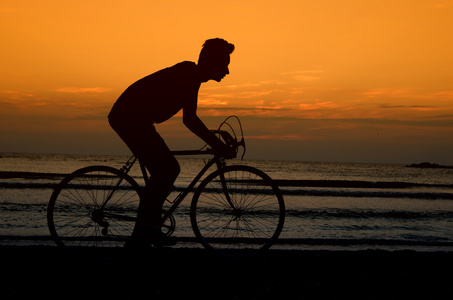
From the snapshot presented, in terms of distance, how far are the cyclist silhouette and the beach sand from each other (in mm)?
922

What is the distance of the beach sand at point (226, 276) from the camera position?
3816 millimetres

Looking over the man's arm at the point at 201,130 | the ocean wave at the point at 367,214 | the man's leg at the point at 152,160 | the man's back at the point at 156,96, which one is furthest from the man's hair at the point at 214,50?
the ocean wave at the point at 367,214

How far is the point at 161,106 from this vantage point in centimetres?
465

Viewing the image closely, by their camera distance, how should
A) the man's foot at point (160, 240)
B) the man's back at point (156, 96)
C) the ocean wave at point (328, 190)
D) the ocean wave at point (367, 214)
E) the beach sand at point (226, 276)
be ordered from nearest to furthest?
the beach sand at point (226, 276), the man's back at point (156, 96), the man's foot at point (160, 240), the ocean wave at point (367, 214), the ocean wave at point (328, 190)

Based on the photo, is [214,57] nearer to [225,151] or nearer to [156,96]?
[156,96]

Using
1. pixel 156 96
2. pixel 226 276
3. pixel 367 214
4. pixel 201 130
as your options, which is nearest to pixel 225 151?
pixel 201 130

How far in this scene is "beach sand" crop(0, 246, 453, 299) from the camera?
382 cm

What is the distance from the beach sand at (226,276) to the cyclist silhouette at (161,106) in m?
0.92

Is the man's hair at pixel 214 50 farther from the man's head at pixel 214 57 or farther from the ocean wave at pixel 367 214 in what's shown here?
the ocean wave at pixel 367 214

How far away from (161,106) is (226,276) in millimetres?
1836

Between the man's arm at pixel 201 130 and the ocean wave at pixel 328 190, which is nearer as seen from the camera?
the man's arm at pixel 201 130

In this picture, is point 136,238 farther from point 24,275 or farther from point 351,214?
point 351,214

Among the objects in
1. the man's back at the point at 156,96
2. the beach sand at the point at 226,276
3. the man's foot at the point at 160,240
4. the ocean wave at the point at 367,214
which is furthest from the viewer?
the ocean wave at the point at 367,214

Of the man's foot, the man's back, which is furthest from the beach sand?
the man's back
